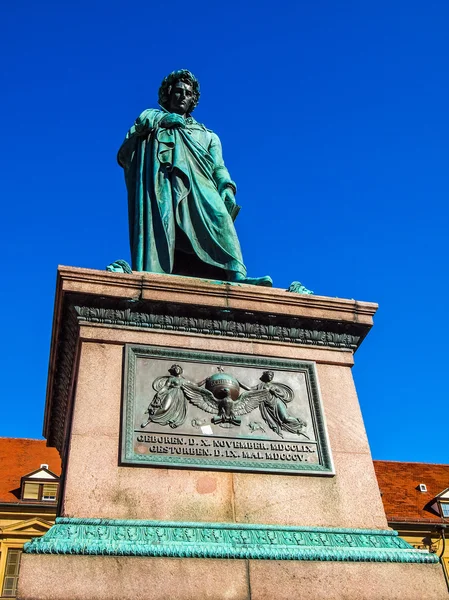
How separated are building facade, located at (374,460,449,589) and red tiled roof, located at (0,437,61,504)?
51.4 feet

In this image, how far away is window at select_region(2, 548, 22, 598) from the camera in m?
25.7

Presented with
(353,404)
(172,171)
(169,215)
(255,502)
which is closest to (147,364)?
(255,502)

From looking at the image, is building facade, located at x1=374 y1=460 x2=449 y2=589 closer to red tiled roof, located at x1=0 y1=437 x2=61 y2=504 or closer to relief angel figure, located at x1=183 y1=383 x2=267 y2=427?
red tiled roof, located at x1=0 y1=437 x2=61 y2=504

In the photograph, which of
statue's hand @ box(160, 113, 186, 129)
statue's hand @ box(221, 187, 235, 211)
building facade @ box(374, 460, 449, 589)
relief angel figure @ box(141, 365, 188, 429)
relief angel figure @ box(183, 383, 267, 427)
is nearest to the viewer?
relief angel figure @ box(141, 365, 188, 429)

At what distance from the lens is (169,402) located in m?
5.64

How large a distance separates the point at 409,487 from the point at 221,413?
1208 inches

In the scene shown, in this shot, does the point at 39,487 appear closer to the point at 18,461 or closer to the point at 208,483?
the point at 18,461

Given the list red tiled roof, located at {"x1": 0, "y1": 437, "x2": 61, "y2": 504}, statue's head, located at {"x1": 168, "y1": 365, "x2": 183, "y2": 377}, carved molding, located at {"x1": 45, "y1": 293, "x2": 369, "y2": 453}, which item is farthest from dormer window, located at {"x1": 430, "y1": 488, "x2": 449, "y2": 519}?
statue's head, located at {"x1": 168, "y1": 365, "x2": 183, "y2": 377}

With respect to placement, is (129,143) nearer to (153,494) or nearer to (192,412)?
(192,412)

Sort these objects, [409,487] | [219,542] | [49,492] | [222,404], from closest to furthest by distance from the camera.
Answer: [219,542] < [222,404] < [49,492] < [409,487]

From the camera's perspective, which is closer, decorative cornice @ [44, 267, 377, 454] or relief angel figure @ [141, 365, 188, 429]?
relief angel figure @ [141, 365, 188, 429]

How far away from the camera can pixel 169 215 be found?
792cm

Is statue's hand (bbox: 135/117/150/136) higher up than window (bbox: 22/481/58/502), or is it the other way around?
window (bbox: 22/481/58/502)

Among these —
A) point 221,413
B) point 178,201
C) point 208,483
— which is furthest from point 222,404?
point 178,201
